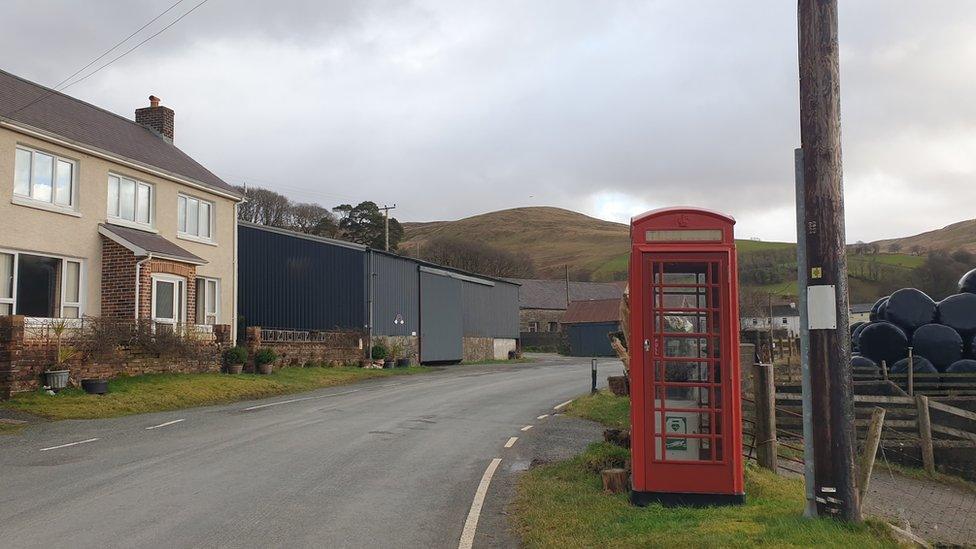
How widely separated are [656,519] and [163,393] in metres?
A: 16.2

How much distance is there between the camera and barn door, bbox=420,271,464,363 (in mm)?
41875

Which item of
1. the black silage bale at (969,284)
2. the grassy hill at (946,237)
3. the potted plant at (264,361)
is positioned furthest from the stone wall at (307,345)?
the grassy hill at (946,237)

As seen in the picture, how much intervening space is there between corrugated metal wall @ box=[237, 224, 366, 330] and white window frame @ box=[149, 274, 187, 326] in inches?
431

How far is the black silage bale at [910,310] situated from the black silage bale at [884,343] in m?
0.29

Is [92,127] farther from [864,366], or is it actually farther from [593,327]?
[593,327]

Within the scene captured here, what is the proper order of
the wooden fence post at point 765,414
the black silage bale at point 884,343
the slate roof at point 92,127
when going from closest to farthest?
1. the wooden fence post at point 765,414
2. the black silage bale at point 884,343
3. the slate roof at point 92,127

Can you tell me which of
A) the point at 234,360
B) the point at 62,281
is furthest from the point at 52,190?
the point at 234,360

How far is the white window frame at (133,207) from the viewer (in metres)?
24.1

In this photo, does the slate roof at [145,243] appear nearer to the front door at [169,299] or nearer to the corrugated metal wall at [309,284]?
the front door at [169,299]

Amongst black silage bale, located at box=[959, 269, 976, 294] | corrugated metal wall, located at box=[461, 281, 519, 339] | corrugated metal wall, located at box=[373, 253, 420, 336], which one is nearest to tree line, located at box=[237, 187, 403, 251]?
corrugated metal wall, located at box=[461, 281, 519, 339]

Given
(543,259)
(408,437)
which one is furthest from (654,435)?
(543,259)

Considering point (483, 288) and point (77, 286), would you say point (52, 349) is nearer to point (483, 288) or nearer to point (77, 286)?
point (77, 286)

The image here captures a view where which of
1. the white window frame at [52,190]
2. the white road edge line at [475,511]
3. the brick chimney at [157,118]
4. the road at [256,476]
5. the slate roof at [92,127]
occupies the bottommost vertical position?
the white road edge line at [475,511]

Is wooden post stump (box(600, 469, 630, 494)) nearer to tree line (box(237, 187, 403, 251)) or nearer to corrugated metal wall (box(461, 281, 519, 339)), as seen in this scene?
corrugated metal wall (box(461, 281, 519, 339))
